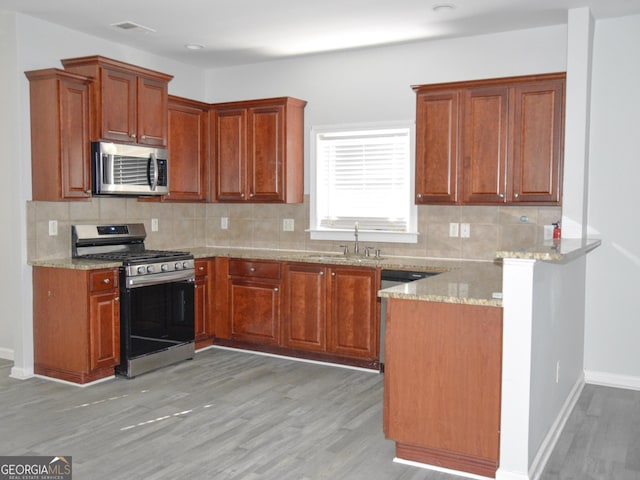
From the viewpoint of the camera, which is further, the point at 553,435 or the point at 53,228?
the point at 53,228

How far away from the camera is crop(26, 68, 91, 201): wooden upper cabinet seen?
4.46 m

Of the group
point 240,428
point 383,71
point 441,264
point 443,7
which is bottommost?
point 240,428

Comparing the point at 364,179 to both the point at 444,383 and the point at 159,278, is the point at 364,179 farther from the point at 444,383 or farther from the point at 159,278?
the point at 444,383

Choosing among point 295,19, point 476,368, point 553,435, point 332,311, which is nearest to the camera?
point 476,368

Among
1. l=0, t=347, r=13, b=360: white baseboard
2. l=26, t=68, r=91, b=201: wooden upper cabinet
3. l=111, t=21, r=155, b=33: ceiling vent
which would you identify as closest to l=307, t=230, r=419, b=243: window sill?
l=26, t=68, r=91, b=201: wooden upper cabinet

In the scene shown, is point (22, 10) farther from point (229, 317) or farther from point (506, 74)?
point (506, 74)

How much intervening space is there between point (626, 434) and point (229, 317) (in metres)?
3.41

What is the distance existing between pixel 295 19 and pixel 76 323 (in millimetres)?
2847

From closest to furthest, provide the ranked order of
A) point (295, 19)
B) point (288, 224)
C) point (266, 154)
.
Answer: point (295, 19), point (266, 154), point (288, 224)

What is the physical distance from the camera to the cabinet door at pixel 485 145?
462cm

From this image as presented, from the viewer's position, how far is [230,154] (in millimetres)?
5883

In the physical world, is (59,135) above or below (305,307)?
above

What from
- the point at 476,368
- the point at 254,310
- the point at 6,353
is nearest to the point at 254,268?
the point at 254,310

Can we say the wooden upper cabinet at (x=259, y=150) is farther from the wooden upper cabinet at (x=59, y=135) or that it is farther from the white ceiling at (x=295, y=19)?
the wooden upper cabinet at (x=59, y=135)
